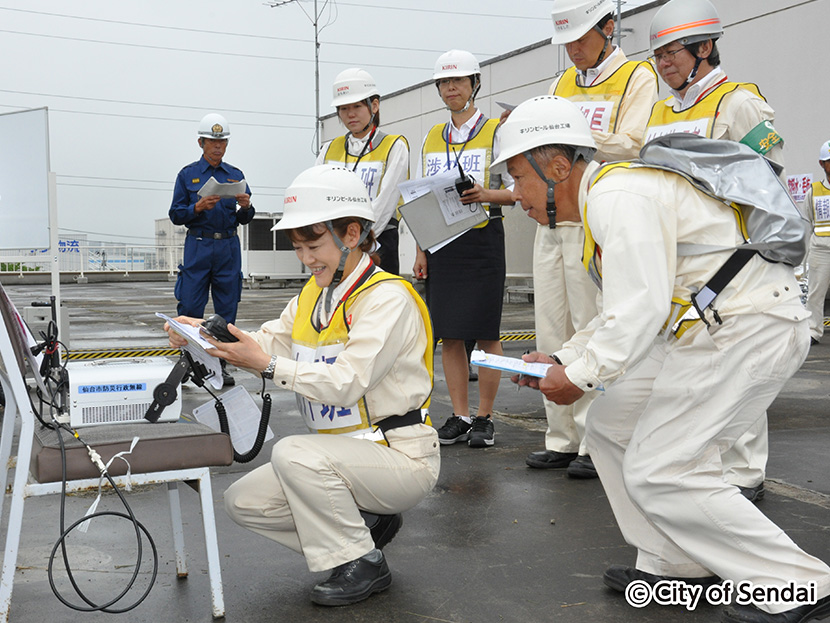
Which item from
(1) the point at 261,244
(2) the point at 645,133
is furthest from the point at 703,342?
(1) the point at 261,244

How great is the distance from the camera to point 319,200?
10.8 feet

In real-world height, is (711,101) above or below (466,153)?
above

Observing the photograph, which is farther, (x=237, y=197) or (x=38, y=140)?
(x=237, y=197)

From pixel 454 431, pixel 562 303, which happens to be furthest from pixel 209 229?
pixel 562 303

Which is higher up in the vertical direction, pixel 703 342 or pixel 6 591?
pixel 703 342

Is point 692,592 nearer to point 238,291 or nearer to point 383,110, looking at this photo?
point 238,291

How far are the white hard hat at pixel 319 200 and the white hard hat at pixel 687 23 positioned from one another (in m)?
1.95

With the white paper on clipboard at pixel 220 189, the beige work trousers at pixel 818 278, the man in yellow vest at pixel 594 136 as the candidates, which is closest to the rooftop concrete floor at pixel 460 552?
the man in yellow vest at pixel 594 136

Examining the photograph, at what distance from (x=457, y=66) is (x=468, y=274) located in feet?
4.24

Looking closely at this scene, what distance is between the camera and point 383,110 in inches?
1261

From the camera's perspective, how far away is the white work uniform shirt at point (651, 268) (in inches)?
109

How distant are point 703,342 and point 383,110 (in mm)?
30030

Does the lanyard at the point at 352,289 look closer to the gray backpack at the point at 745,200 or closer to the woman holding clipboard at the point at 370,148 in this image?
the gray backpack at the point at 745,200

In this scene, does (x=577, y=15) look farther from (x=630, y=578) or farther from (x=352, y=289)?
(x=630, y=578)
